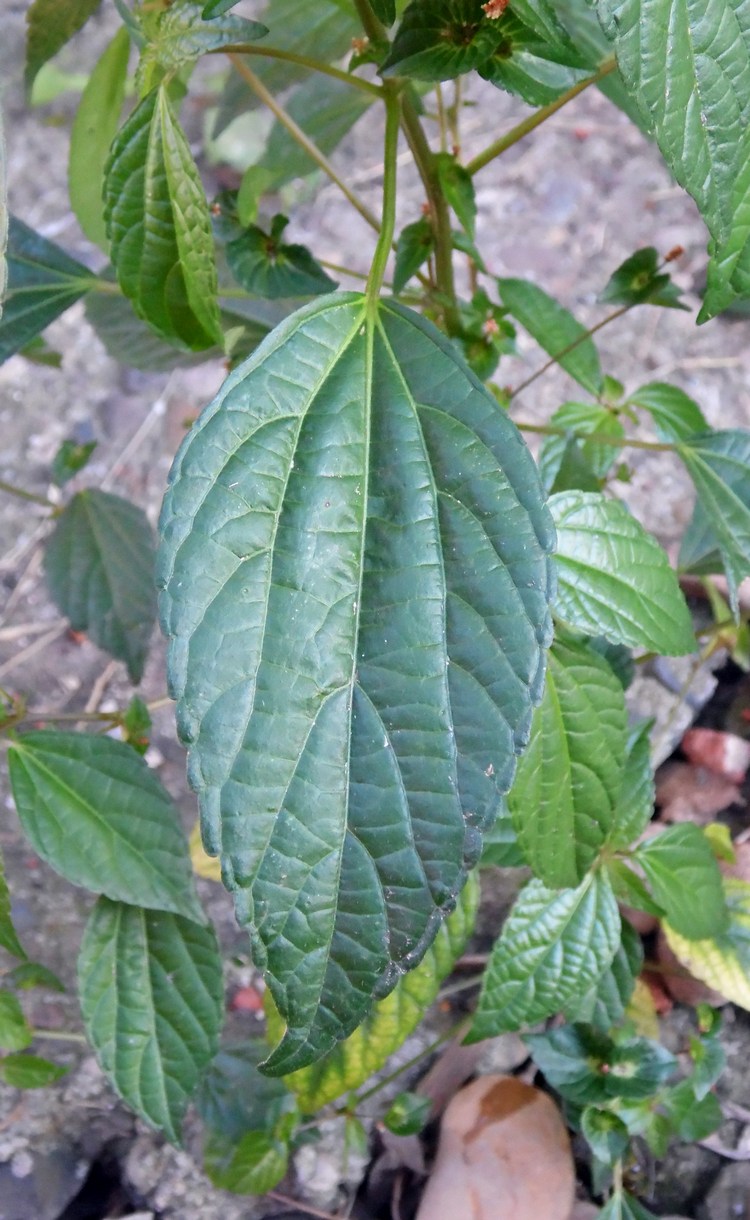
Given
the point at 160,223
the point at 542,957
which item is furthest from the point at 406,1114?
the point at 160,223

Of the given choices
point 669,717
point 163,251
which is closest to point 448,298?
point 163,251

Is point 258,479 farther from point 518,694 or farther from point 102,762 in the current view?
point 102,762

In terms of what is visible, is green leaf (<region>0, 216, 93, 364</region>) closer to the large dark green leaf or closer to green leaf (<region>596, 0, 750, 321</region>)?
the large dark green leaf

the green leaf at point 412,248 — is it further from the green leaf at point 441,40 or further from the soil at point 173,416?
the soil at point 173,416

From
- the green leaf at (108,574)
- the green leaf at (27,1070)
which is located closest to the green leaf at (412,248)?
the green leaf at (108,574)

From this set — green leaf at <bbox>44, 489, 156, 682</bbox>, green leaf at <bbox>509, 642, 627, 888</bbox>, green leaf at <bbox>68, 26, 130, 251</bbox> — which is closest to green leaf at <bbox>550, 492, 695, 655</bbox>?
green leaf at <bbox>509, 642, 627, 888</bbox>

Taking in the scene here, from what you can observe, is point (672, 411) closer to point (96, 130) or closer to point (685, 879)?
point (685, 879)
